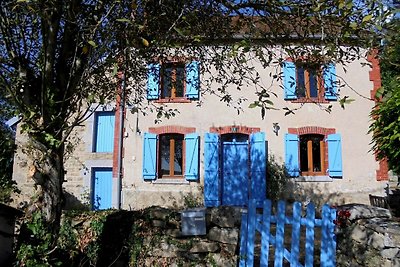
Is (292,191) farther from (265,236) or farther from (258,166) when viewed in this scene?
(265,236)

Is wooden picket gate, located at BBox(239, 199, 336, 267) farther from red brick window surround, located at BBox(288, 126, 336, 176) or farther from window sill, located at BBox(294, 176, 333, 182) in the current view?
red brick window surround, located at BBox(288, 126, 336, 176)

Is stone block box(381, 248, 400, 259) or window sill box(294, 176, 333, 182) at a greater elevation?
window sill box(294, 176, 333, 182)

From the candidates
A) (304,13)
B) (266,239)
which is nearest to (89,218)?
(266,239)

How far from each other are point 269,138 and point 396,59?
7806mm

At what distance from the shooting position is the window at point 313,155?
38.8 feet

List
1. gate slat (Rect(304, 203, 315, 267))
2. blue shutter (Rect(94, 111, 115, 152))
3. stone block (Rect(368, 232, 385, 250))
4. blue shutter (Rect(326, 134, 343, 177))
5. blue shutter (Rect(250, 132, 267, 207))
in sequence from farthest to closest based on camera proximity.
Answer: blue shutter (Rect(94, 111, 115, 152)) < blue shutter (Rect(326, 134, 343, 177)) < blue shutter (Rect(250, 132, 267, 207)) < gate slat (Rect(304, 203, 315, 267)) < stone block (Rect(368, 232, 385, 250))

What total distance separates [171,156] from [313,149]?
4473 mm

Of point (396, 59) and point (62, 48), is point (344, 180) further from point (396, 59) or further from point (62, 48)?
point (62, 48)

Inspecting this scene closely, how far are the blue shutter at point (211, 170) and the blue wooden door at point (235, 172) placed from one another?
0.32 meters

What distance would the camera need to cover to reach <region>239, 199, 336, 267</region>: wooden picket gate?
16.4ft

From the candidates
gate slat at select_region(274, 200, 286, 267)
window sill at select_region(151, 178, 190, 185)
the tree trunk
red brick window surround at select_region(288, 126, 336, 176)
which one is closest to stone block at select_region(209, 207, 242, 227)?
gate slat at select_region(274, 200, 286, 267)

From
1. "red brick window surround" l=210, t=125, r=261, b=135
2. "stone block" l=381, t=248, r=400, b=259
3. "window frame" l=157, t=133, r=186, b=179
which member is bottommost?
"stone block" l=381, t=248, r=400, b=259

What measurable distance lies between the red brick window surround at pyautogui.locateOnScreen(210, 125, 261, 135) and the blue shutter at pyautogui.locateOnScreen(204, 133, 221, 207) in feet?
0.70

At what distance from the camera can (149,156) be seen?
39.6 ft
